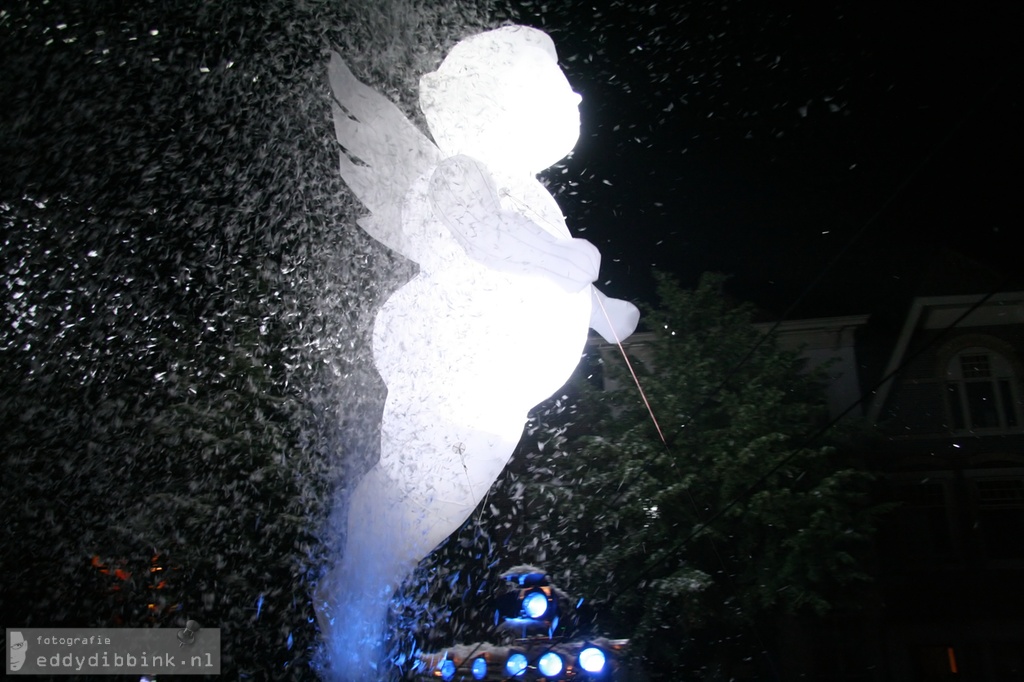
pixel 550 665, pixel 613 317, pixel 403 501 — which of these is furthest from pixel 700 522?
pixel 403 501

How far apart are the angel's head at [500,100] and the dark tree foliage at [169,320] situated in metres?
1.37

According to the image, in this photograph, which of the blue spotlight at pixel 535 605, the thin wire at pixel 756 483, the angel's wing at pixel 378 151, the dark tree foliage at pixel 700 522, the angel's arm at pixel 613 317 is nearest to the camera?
the angel's wing at pixel 378 151

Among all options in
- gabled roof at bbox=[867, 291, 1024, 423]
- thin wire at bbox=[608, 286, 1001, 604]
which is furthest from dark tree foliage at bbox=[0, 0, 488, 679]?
gabled roof at bbox=[867, 291, 1024, 423]

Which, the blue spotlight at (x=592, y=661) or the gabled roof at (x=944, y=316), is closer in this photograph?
the blue spotlight at (x=592, y=661)

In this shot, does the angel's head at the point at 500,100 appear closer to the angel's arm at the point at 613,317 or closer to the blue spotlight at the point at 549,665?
the angel's arm at the point at 613,317

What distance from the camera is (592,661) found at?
319 cm

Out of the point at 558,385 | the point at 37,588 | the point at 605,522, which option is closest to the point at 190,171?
the point at 37,588

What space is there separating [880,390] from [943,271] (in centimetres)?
197

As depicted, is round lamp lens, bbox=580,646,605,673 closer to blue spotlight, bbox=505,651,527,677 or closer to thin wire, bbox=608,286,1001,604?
blue spotlight, bbox=505,651,527,677

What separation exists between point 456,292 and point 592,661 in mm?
2151

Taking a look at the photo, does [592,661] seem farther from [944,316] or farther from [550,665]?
[944,316]

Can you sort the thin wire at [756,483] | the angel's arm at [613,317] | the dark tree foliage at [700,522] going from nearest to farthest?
the angel's arm at [613,317] < the thin wire at [756,483] < the dark tree foliage at [700,522]

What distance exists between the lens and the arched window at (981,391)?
7.97 metres

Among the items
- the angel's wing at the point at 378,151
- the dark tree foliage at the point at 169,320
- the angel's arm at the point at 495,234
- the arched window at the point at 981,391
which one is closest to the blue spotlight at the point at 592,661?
the dark tree foliage at the point at 169,320
